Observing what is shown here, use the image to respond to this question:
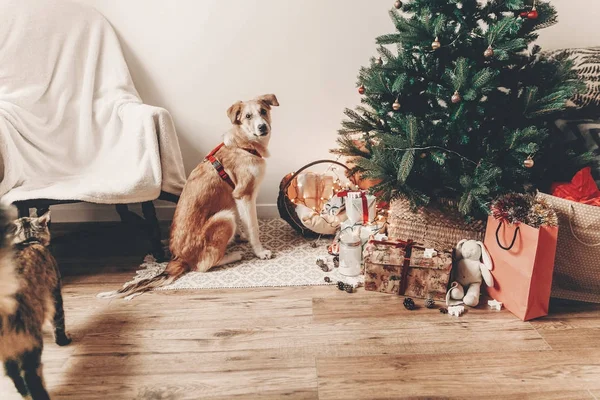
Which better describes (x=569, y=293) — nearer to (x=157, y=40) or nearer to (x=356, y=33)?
(x=356, y=33)

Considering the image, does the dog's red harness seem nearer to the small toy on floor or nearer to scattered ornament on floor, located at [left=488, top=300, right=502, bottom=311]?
the small toy on floor

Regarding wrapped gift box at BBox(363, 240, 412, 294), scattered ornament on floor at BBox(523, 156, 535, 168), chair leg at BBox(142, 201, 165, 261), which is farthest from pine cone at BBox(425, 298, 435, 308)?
chair leg at BBox(142, 201, 165, 261)

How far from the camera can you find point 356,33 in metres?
2.51

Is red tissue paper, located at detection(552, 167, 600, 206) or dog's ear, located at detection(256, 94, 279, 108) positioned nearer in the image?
red tissue paper, located at detection(552, 167, 600, 206)

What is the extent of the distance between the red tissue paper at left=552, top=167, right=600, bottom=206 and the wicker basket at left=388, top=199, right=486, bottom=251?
36 cm

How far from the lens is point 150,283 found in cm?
193

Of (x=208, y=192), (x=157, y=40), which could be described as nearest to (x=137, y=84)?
(x=157, y=40)

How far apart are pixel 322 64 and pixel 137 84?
3.96ft

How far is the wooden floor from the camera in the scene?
4.36 feet

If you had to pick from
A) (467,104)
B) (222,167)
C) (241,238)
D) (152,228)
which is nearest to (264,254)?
(241,238)

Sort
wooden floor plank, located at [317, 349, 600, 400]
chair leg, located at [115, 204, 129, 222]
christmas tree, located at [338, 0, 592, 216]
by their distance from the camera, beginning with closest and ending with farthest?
wooden floor plank, located at [317, 349, 600, 400] → christmas tree, located at [338, 0, 592, 216] → chair leg, located at [115, 204, 129, 222]

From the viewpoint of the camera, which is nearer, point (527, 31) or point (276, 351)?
point (276, 351)

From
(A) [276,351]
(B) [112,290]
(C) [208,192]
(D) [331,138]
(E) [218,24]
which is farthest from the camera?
(D) [331,138]

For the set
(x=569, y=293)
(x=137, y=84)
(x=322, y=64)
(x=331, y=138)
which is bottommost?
(x=569, y=293)
